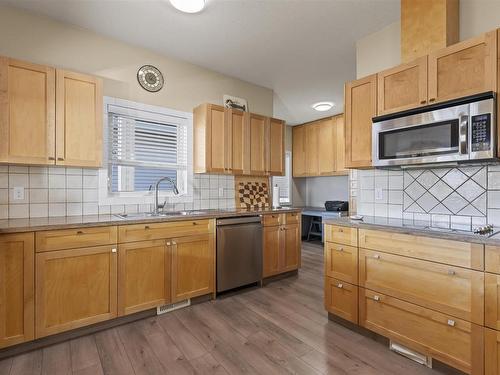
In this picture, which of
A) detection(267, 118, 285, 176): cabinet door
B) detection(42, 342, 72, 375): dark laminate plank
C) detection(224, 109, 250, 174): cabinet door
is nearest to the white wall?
detection(267, 118, 285, 176): cabinet door

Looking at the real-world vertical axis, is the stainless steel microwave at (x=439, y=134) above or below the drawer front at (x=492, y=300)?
above

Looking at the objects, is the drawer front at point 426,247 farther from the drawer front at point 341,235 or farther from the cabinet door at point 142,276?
the cabinet door at point 142,276

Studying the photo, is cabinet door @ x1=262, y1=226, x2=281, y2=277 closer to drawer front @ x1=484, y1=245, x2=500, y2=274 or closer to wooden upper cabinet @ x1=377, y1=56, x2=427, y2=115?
wooden upper cabinet @ x1=377, y1=56, x2=427, y2=115

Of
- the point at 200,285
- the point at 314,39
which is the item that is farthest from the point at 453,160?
the point at 200,285

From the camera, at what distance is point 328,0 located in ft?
7.43

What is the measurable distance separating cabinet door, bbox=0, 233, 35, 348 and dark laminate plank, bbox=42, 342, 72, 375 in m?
0.18

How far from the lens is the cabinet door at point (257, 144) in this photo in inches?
142

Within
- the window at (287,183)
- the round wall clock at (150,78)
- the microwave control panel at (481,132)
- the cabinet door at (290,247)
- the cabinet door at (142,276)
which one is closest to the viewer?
the microwave control panel at (481,132)

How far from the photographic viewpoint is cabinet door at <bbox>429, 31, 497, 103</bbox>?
171 cm

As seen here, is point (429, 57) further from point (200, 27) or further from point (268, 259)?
point (268, 259)

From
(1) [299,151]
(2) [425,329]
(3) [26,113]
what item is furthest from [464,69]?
(1) [299,151]

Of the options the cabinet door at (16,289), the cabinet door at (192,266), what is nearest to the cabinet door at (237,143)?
the cabinet door at (192,266)

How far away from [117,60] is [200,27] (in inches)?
38.1

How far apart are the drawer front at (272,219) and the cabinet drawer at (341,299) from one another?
3.55ft
